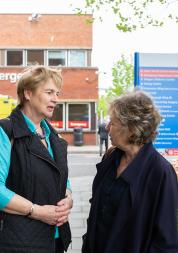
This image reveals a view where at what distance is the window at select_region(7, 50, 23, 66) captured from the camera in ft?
98.2

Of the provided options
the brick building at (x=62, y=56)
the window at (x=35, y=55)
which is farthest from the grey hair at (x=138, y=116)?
the window at (x=35, y=55)

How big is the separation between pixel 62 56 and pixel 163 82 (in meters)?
24.5

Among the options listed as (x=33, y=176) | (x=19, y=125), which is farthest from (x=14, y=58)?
(x=33, y=176)

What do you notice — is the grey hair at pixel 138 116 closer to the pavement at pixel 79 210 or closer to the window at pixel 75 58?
the pavement at pixel 79 210

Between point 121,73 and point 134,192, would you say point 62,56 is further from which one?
point 134,192

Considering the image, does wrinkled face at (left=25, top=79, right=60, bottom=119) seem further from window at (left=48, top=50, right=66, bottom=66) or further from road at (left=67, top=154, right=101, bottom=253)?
window at (left=48, top=50, right=66, bottom=66)

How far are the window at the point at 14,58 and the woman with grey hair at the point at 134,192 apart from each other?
90.5 feet

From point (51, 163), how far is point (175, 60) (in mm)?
3108

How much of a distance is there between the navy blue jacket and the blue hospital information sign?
116 inches

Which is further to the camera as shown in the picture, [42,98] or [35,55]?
[35,55]

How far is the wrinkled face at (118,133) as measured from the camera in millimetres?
2879

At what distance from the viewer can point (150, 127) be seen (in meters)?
2.82

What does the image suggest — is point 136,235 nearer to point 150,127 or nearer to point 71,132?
point 150,127

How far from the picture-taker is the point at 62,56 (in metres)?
29.8
